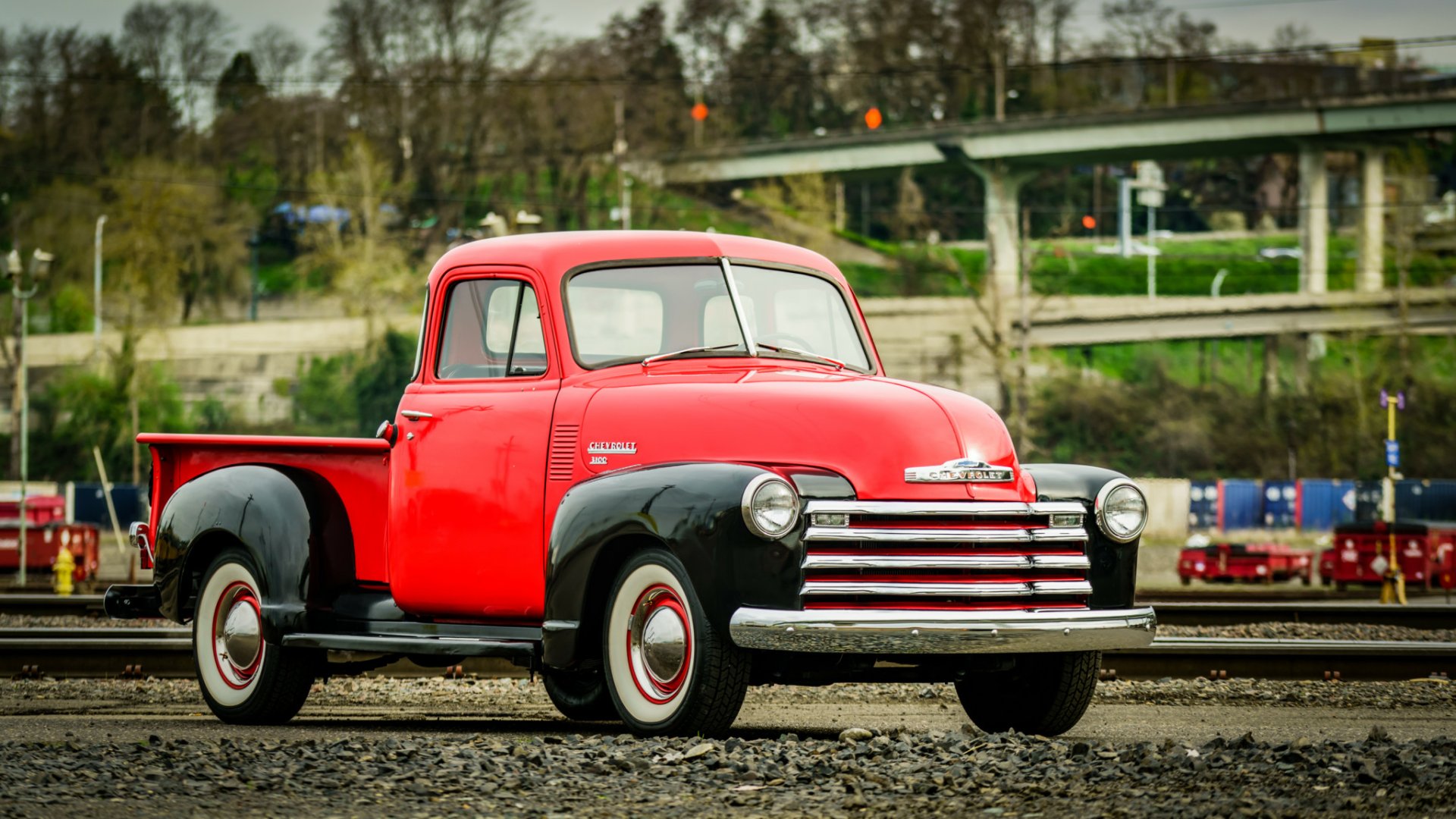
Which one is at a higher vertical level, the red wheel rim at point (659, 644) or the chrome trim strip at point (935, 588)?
the chrome trim strip at point (935, 588)

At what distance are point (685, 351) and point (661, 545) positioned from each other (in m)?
1.24

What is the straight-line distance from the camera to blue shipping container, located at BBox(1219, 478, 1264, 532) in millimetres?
53188

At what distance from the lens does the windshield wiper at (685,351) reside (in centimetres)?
865

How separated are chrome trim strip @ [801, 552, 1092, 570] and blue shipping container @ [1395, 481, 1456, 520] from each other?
51555 millimetres

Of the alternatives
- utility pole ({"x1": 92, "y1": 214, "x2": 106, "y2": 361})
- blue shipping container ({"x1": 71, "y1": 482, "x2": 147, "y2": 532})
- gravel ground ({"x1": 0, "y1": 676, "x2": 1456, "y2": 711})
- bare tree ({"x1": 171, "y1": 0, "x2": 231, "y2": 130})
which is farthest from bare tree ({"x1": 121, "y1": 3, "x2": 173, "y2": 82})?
gravel ground ({"x1": 0, "y1": 676, "x2": 1456, "y2": 711})

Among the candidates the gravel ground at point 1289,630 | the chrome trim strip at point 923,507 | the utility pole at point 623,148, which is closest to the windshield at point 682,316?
the chrome trim strip at point 923,507

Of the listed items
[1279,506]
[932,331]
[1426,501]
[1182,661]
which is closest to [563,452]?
[1182,661]

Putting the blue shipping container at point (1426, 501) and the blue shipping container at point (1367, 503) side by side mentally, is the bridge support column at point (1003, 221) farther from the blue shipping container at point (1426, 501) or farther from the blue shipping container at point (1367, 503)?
the blue shipping container at point (1367, 503)

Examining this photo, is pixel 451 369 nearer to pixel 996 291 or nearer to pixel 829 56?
pixel 996 291

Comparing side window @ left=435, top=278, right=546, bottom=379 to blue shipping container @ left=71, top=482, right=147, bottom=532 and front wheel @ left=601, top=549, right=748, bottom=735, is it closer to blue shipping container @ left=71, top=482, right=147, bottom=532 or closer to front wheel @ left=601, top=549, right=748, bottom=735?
front wheel @ left=601, top=549, right=748, bottom=735

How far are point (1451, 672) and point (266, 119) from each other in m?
85.8

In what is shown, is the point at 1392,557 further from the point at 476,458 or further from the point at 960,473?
the point at 960,473

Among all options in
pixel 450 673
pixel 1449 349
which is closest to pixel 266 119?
pixel 1449 349

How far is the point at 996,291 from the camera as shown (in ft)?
208
